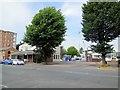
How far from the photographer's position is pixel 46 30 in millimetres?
44594

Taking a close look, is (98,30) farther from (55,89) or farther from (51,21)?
(55,89)

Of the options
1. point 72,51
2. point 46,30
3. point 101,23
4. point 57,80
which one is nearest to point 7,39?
point 72,51

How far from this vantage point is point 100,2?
1452 inches

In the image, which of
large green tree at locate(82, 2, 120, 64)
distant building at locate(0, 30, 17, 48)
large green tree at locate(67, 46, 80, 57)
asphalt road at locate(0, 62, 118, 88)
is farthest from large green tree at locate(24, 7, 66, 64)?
large green tree at locate(67, 46, 80, 57)

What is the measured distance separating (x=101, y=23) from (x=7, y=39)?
92.5 m

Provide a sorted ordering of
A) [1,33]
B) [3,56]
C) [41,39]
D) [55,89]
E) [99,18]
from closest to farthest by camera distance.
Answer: [55,89]
[99,18]
[41,39]
[3,56]
[1,33]

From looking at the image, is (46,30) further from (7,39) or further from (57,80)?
(7,39)

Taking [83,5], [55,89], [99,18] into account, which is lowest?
→ [55,89]

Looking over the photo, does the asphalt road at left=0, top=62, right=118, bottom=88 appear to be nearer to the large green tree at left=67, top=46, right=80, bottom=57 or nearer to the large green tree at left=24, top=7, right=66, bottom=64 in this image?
the large green tree at left=24, top=7, right=66, bottom=64

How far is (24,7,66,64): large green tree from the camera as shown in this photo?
4444cm

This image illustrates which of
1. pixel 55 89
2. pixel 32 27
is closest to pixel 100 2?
pixel 32 27

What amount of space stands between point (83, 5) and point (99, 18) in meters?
4.39

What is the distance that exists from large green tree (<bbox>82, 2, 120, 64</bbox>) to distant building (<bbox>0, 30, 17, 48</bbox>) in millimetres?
84921

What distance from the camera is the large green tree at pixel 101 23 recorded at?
35906 mm
